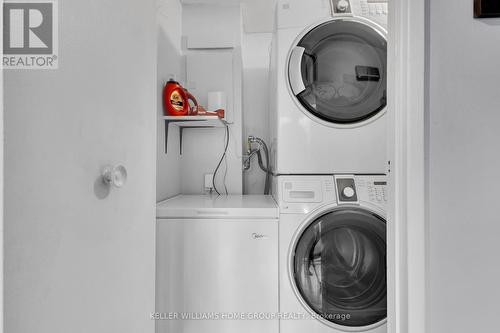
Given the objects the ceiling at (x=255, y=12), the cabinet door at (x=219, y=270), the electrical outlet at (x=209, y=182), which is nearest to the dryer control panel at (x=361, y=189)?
the cabinet door at (x=219, y=270)

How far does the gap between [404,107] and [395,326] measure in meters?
0.62

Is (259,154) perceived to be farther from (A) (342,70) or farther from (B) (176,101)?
(A) (342,70)

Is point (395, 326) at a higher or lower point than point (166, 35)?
lower

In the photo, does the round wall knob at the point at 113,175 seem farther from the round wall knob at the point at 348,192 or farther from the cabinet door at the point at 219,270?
the round wall knob at the point at 348,192

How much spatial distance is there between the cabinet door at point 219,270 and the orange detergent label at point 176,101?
2.94 feet

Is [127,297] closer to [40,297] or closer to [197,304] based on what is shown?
[40,297]

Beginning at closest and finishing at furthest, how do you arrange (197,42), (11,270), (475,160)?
(11,270) < (475,160) < (197,42)

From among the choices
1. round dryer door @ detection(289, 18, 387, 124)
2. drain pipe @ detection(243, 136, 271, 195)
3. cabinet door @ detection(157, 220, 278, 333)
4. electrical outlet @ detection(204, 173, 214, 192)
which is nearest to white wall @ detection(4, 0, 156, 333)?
cabinet door @ detection(157, 220, 278, 333)

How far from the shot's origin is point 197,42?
97.0 inches

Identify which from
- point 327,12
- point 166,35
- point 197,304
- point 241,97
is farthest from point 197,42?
point 197,304

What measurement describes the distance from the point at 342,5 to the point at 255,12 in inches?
38.8

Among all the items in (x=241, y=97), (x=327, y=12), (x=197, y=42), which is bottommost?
(x=241, y=97)

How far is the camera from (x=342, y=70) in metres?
1.63

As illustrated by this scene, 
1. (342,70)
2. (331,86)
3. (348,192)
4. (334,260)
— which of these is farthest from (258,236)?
(342,70)
